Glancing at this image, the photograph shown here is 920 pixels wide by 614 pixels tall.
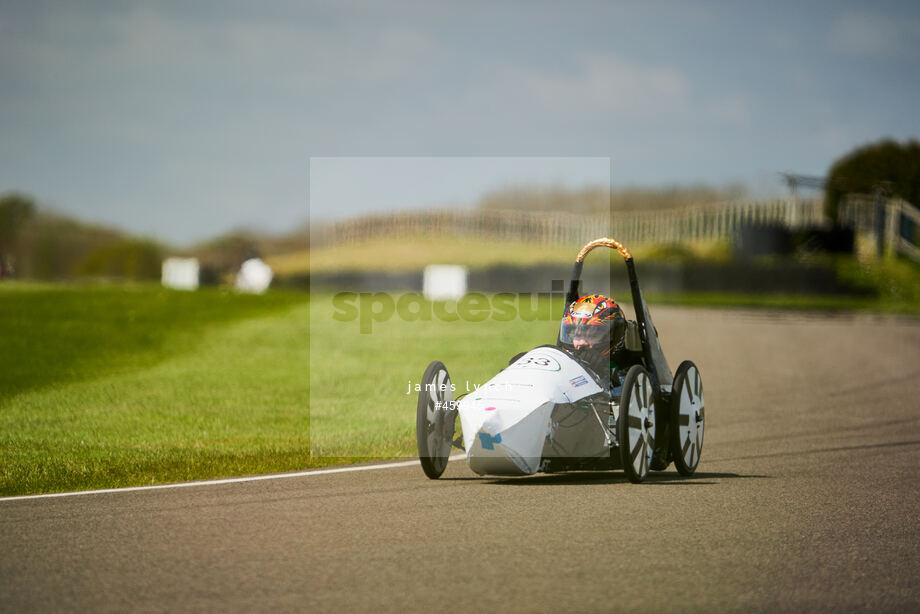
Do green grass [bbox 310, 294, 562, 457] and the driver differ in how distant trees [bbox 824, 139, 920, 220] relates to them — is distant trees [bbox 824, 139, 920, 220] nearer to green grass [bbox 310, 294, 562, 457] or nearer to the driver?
green grass [bbox 310, 294, 562, 457]

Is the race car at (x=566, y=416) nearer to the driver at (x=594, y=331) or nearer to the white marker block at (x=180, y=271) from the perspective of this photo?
the driver at (x=594, y=331)

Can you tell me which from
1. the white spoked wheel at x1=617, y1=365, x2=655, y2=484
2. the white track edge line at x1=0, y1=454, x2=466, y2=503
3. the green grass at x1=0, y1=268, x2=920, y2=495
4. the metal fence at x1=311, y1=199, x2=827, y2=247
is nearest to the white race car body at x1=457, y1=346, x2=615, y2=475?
the white spoked wheel at x1=617, y1=365, x2=655, y2=484

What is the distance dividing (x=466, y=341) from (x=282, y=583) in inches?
892

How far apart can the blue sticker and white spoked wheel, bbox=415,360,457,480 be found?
1.79 ft

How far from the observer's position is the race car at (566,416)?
8648mm

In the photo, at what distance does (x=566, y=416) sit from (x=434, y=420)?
41.6 inches

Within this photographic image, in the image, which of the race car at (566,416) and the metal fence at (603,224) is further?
the metal fence at (603,224)

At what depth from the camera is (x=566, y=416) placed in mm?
9000

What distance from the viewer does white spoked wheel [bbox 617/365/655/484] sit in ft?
29.1

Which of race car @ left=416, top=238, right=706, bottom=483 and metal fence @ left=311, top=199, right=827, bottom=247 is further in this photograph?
metal fence @ left=311, top=199, right=827, bottom=247

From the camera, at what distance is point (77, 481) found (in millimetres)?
9867

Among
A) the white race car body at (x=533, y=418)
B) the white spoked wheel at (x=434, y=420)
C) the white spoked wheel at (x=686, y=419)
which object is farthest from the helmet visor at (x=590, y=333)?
the white spoked wheel at (x=434, y=420)

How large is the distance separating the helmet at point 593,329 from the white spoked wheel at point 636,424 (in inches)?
18.2

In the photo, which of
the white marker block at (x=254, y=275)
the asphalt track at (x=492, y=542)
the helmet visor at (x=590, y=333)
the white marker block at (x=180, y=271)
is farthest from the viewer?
the white marker block at (x=180, y=271)
